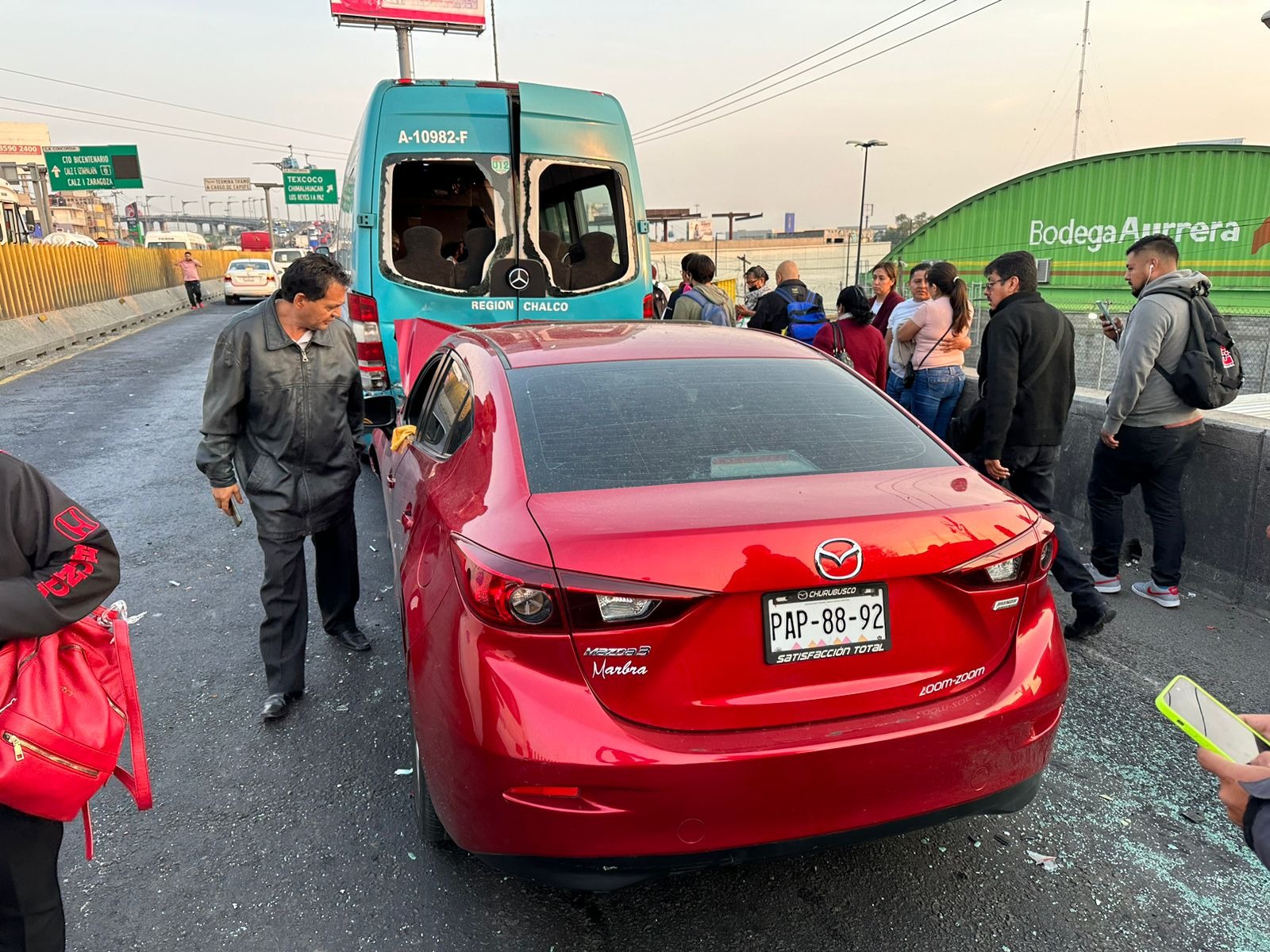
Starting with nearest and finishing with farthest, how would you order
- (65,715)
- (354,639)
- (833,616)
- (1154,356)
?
(65,715) < (833,616) < (354,639) < (1154,356)

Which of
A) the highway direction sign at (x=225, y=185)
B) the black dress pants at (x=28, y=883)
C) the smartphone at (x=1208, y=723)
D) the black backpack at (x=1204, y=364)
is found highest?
the highway direction sign at (x=225, y=185)

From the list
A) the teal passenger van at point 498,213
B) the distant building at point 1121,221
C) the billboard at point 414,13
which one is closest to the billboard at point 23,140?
the billboard at point 414,13

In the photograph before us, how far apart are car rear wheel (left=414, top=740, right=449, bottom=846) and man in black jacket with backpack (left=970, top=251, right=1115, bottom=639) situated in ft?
10.2

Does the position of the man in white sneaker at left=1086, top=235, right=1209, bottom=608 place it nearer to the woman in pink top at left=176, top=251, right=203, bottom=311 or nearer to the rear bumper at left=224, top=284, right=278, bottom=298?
the rear bumper at left=224, top=284, right=278, bottom=298

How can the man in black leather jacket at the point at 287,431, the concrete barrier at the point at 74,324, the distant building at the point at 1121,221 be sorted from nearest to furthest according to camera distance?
the man in black leather jacket at the point at 287,431 < the concrete barrier at the point at 74,324 < the distant building at the point at 1121,221

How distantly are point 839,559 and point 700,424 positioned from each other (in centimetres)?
72

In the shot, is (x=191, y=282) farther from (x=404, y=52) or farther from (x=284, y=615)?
(x=284, y=615)

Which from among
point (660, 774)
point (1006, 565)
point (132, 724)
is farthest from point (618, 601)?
point (132, 724)

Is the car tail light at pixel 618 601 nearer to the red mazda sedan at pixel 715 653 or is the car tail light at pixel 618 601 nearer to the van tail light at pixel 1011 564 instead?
the red mazda sedan at pixel 715 653

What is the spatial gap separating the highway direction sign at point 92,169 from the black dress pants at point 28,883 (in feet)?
129

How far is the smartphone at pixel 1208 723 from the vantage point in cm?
153

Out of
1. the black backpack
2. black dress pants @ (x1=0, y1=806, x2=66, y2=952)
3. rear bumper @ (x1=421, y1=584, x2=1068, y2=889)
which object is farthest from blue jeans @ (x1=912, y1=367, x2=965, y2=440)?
black dress pants @ (x1=0, y1=806, x2=66, y2=952)

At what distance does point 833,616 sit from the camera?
6.61ft

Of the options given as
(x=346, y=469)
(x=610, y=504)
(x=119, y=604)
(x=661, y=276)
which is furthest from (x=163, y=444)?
(x=661, y=276)
